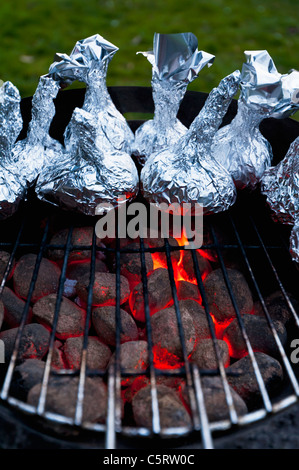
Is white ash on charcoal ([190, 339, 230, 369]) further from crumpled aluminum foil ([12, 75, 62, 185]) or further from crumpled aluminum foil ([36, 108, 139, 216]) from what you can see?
crumpled aluminum foil ([12, 75, 62, 185])

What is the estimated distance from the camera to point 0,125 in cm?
107

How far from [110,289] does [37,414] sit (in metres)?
0.42

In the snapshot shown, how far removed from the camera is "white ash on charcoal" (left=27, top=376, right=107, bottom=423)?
751 millimetres

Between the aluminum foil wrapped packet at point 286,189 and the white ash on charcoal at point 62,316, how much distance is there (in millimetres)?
635

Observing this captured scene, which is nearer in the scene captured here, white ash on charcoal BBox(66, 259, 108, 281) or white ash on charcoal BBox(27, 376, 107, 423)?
white ash on charcoal BBox(27, 376, 107, 423)

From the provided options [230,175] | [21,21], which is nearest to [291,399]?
[230,175]

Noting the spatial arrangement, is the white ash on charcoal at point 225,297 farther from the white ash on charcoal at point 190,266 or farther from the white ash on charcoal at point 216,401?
the white ash on charcoal at point 216,401

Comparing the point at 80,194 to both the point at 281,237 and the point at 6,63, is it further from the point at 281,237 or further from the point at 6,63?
the point at 6,63

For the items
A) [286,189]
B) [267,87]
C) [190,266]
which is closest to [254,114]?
[267,87]

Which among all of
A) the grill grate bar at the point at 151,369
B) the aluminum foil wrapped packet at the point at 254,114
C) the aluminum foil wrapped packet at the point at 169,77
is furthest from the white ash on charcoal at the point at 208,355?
the aluminum foil wrapped packet at the point at 169,77

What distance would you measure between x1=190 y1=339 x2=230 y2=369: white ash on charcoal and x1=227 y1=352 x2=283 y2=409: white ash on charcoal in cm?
4

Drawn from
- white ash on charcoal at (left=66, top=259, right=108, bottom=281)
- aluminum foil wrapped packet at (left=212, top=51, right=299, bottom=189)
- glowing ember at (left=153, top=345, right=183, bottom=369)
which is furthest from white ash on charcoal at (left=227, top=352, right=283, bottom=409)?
aluminum foil wrapped packet at (left=212, top=51, right=299, bottom=189)

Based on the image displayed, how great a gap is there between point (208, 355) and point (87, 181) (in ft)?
1.79

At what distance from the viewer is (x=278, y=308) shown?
3.46 feet
